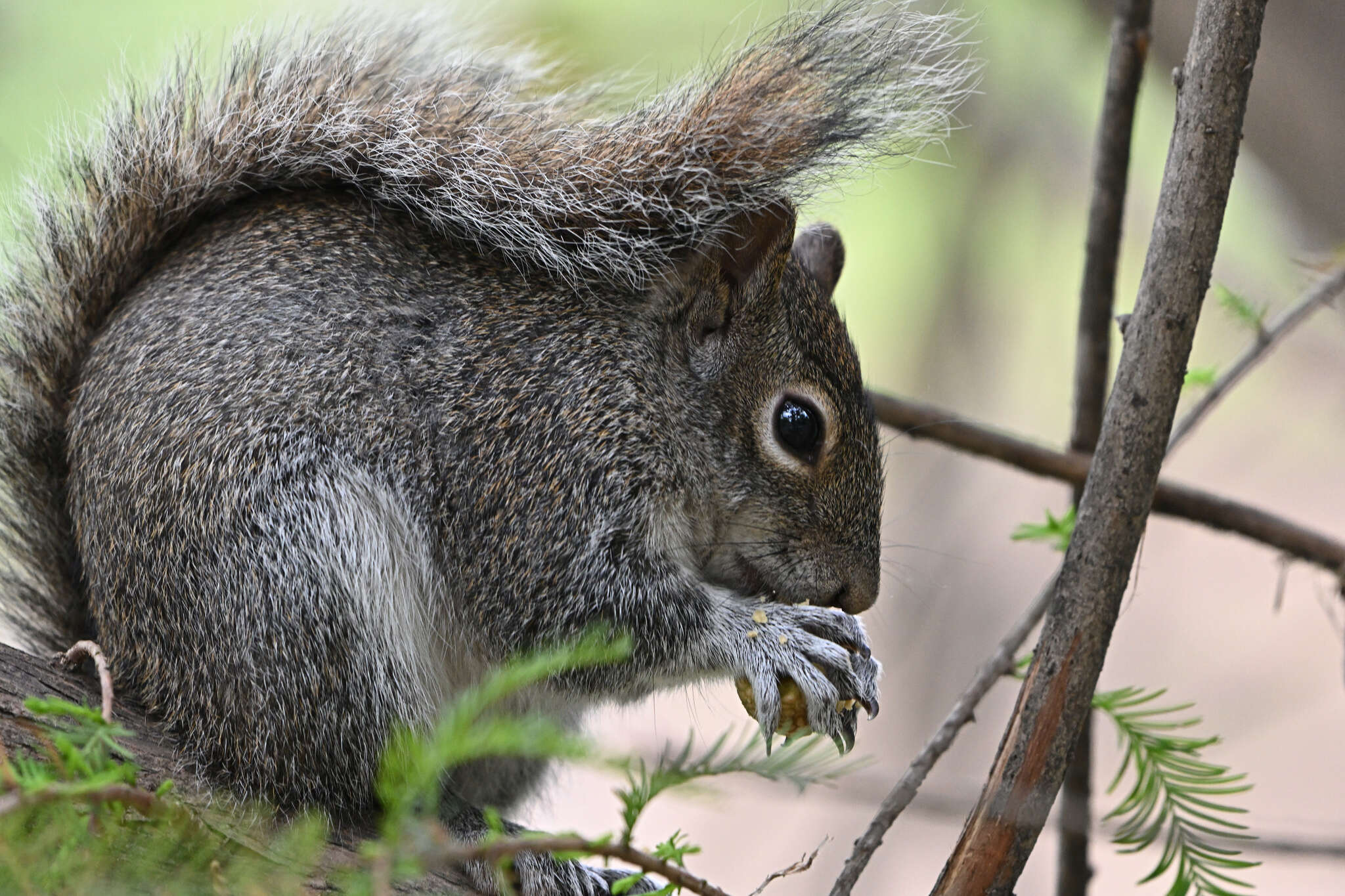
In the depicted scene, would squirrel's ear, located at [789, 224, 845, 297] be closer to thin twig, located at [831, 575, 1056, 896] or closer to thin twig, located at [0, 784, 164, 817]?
thin twig, located at [831, 575, 1056, 896]

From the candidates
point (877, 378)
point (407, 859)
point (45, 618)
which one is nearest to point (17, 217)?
point (45, 618)

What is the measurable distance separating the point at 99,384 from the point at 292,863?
1.43 metres

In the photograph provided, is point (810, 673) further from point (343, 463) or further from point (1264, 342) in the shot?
point (1264, 342)

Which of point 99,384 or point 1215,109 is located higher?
point 1215,109

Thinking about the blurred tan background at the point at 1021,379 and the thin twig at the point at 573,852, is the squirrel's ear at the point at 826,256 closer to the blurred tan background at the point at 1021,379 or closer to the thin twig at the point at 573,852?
the blurred tan background at the point at 1021,379

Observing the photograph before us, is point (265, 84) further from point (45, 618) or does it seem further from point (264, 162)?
point (45, 618)

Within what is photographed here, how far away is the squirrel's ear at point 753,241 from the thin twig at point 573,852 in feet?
4.30

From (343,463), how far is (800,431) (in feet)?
2.94

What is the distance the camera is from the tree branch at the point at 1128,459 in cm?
168

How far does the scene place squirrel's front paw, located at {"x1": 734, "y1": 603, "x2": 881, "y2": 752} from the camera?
82.8 inches

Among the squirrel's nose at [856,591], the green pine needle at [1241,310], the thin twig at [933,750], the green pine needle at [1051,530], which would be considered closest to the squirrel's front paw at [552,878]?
the thin twig at [933,750]

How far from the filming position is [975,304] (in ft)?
18.7

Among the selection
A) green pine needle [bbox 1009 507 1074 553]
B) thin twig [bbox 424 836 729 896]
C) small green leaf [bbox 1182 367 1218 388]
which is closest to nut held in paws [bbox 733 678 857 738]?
green pine needle [bbox 1009 507 1074 553]

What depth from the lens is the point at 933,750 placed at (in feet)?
6.31
